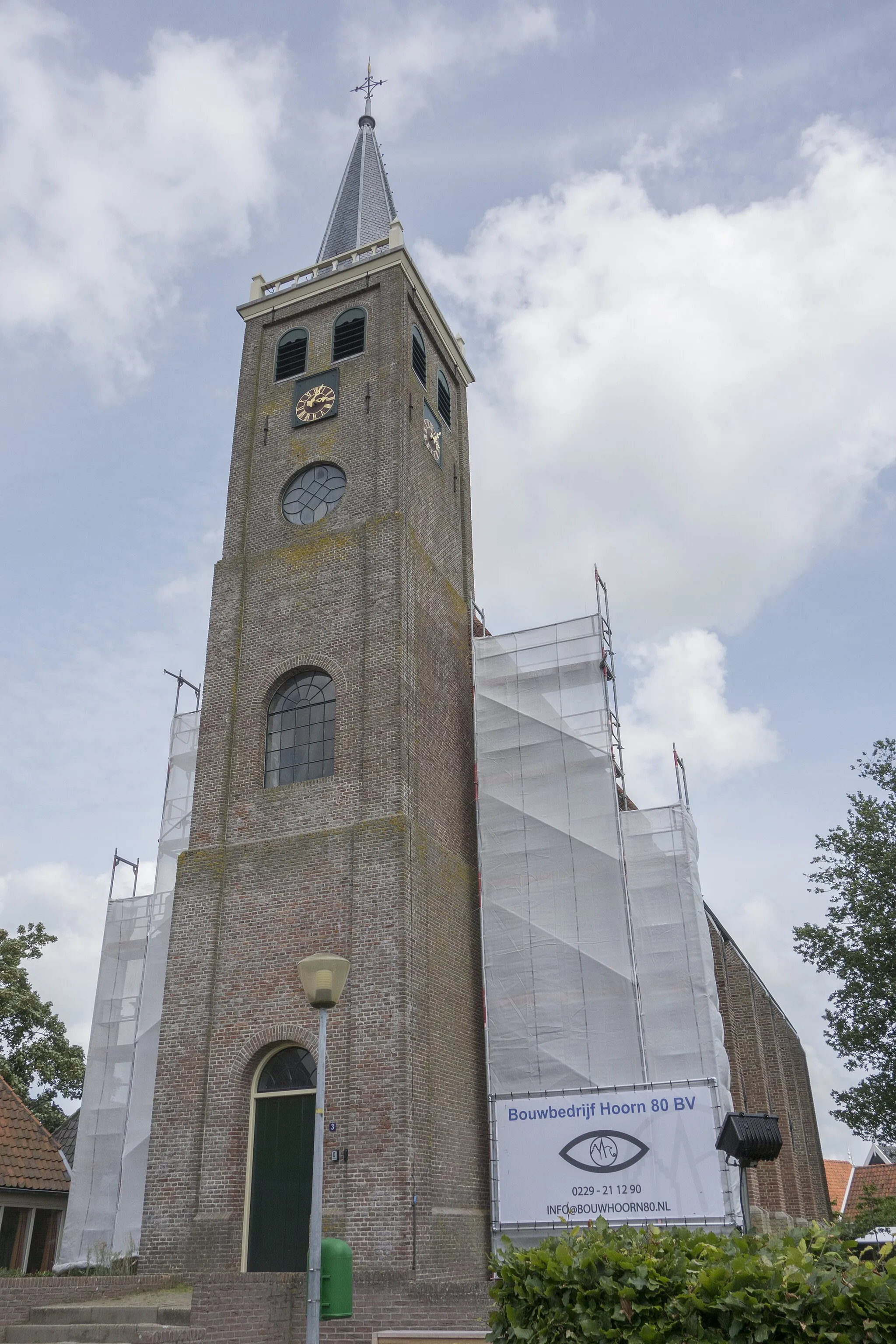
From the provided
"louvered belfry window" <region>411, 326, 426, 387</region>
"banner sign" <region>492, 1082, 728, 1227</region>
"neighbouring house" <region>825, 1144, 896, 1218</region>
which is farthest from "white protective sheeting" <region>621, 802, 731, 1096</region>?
"neighbouring house" <region>825, 1144, 896, 1218</region>

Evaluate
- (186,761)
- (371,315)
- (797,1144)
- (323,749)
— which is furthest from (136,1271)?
(797,1144)

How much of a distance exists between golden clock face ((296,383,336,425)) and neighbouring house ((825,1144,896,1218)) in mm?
36655

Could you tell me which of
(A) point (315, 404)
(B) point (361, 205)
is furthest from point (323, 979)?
(B) point (361, 205)

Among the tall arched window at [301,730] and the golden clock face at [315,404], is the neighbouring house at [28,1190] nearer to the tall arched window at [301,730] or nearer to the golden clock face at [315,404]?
the tall arched window at [301,730]

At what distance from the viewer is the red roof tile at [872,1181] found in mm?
44375

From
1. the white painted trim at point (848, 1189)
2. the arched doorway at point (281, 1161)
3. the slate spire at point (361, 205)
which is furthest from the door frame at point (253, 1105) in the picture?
the white painted trim at point (848, 1189)

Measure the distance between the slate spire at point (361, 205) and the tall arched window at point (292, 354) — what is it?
2513 mm

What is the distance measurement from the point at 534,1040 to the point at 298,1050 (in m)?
4.06

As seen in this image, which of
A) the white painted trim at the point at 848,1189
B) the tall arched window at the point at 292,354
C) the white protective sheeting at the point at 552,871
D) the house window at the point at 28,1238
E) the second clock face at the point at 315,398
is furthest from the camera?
the white painted trim at the point at 848,1189

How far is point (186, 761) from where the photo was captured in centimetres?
2694

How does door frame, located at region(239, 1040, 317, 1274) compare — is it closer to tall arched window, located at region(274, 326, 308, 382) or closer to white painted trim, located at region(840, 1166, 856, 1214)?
tall arched window, located at region(274, 326, 308, 382)

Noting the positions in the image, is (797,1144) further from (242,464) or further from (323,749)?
(242,464)

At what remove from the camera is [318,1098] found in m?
9.34

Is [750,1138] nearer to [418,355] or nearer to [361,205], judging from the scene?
[418,355]
